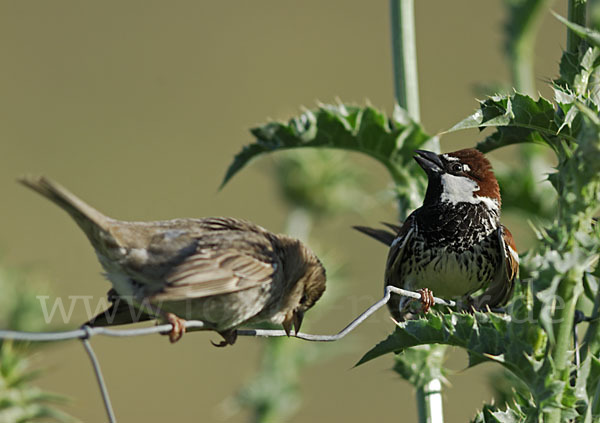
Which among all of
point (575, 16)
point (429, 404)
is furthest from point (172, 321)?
point (575, 16)

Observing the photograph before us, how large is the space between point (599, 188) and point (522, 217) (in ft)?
8.90

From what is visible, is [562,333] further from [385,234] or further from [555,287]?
[385,234]

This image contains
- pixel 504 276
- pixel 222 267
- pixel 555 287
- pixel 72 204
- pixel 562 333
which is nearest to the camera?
pixel 555 287

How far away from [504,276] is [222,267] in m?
1.29

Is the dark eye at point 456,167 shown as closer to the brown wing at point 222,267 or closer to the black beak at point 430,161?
the black beak at point 430,161

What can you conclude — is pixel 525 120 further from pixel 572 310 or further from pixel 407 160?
pixel 407 160

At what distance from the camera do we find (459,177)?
3.53m

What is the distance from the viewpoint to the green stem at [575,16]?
269 centimetres

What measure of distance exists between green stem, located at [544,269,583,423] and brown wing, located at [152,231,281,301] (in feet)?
3.60

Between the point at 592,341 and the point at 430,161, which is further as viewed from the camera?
the point at 430,161

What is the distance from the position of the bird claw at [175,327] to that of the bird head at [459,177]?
Result: 1301 mm

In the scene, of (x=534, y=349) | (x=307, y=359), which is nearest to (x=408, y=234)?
(x=534, y=349)

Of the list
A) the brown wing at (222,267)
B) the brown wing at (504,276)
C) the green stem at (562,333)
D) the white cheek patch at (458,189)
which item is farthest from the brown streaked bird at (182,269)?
the green stem at (562,333)

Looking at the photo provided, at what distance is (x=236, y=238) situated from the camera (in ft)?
10.1
